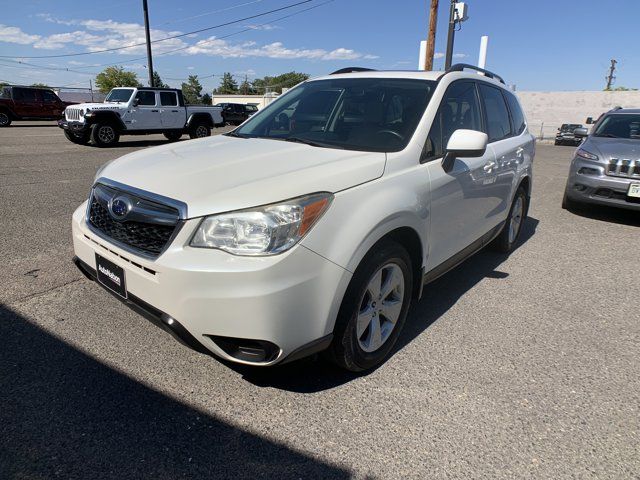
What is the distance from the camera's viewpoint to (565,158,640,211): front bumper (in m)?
6.07

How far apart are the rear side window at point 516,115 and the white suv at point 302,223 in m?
1.56

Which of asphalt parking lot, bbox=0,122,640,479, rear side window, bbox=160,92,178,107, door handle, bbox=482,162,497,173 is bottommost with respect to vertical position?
asphalt parking lot, bbox=0,122,640,479

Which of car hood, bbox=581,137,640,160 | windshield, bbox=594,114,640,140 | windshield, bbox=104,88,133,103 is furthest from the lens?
windshield, bbox=104,88,133,103

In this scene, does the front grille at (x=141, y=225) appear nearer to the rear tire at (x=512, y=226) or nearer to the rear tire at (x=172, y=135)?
the rear tire at (x=512, y=226)

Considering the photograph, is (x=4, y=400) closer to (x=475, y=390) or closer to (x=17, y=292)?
(x=17, y=292)

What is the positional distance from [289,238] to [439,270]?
5.18 ft

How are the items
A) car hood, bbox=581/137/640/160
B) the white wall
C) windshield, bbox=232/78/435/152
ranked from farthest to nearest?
1. the white wall
2. car hood, bbox=581/137/640/160
3. windshield, bbox=232/78/435/152

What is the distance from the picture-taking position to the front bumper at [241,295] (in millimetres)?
2002

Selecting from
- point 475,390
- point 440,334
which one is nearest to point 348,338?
point 475,390

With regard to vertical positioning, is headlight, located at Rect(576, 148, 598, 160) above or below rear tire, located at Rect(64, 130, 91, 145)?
above

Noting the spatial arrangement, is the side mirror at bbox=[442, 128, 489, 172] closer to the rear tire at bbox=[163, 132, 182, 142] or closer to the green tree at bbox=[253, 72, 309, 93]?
the rear tire at bbox=[163, 132, 182, 142]

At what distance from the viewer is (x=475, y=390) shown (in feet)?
8.52

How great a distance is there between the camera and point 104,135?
1470 cm

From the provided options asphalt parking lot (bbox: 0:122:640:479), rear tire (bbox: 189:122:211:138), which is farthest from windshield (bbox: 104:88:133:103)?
asphalt parking lot (bbox: 0:122:640:479)
